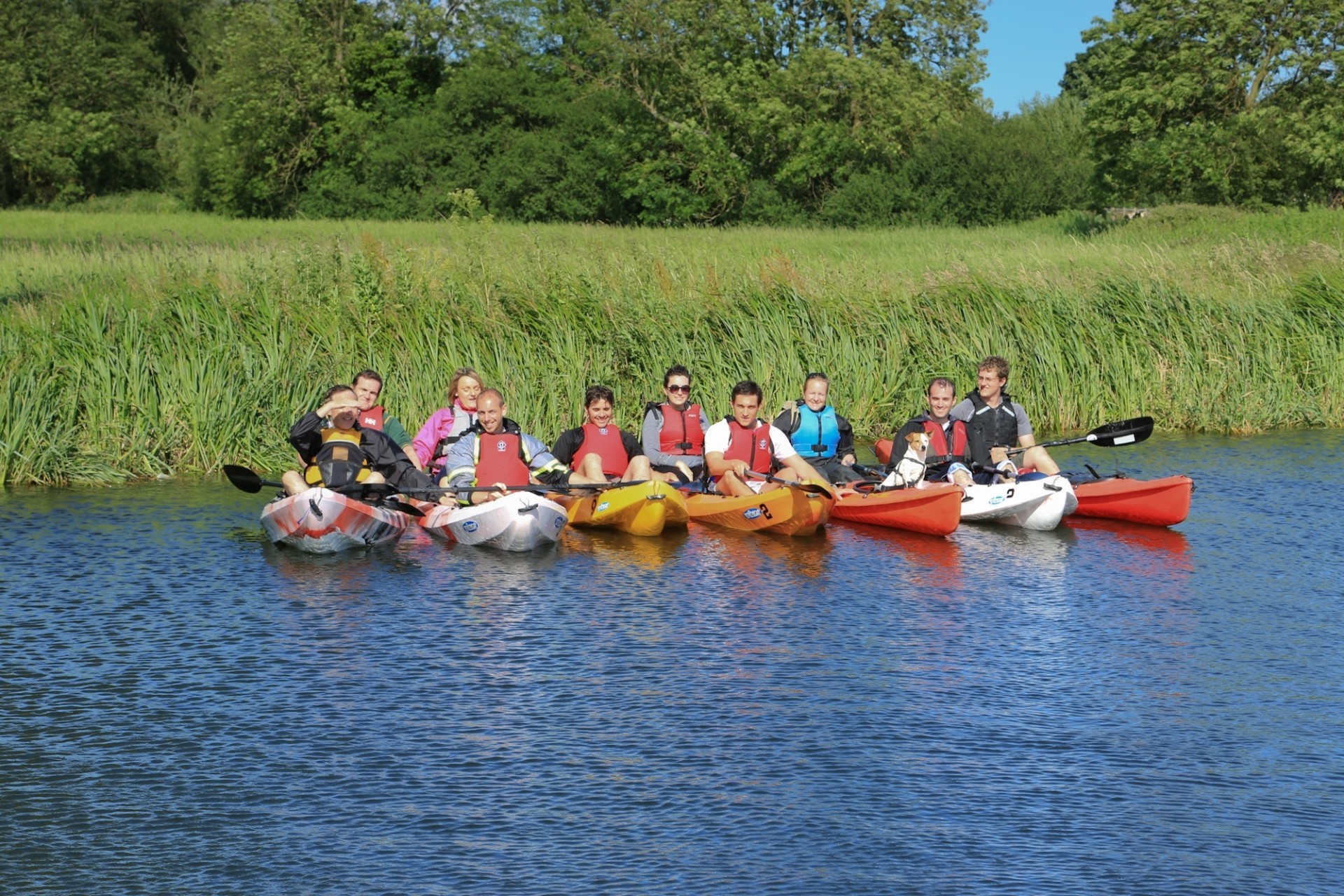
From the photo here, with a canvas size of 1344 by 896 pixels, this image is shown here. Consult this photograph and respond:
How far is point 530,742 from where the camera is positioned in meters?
5.97

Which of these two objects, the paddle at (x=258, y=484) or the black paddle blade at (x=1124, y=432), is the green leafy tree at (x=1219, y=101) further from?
the paddle at (x=258, y=484)

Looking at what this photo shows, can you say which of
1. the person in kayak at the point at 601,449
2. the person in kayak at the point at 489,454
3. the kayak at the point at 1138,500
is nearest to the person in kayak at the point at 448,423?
the person in kayak at the point at 489,454

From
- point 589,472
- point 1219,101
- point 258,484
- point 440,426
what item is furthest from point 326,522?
point 1219,101

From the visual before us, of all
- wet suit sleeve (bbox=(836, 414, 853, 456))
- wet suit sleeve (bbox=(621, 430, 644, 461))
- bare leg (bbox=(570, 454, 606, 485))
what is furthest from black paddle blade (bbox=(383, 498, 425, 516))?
wet suit sleeve (bbox=(836, 414, 853, 456))

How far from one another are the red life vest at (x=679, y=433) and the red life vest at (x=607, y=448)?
51 centimetres

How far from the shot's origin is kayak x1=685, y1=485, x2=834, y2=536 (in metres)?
10.1

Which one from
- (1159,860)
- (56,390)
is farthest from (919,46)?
(1159,860)

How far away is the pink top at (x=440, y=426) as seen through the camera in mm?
10703

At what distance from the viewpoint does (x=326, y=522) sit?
30.9 feet

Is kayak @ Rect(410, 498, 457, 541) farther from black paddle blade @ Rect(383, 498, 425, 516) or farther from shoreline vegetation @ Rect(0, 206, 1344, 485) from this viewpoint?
shoreline vegetation @ Rect(0, 206, 1344, 485)

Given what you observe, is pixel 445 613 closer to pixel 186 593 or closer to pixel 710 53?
pixel 186 593

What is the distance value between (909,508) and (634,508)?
1.80 m

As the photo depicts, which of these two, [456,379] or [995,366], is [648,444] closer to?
[456,379]

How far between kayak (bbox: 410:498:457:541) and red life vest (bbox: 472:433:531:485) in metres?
0.32
